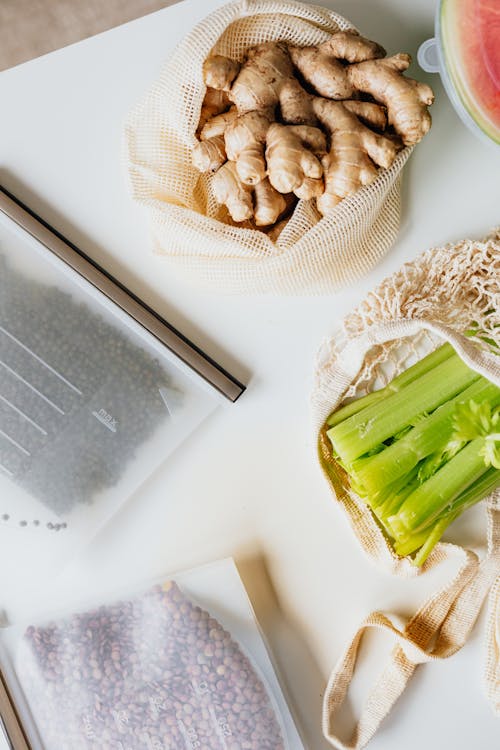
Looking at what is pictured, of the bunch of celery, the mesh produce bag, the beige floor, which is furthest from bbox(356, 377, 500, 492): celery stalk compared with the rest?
the beige floor

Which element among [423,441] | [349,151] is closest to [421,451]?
[423,441]

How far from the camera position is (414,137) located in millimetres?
762

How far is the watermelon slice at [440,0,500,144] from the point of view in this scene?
678mm

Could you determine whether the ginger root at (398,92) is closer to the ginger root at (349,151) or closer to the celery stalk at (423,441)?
the ginger root at (349,151)

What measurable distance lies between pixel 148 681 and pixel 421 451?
395 millimetres

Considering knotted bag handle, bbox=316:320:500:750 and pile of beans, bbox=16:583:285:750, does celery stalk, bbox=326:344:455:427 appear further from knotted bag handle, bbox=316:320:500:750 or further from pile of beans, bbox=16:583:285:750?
pile of beans, bbox=16:583:285:750

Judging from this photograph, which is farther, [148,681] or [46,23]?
[46,23]

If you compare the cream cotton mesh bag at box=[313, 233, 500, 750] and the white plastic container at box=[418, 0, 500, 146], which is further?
the cream cotton mesh bag at box=[313, 233, 500, 750]

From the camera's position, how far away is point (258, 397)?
86 cm

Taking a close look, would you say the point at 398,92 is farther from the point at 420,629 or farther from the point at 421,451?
the point at 420,629

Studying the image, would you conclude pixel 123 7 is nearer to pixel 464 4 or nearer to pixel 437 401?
pixel 464 4

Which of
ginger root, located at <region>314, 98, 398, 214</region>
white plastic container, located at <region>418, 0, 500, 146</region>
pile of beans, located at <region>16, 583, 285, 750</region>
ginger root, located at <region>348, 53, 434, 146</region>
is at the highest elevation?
white plastic container, located at <region>418, 0, 500, 146</region>

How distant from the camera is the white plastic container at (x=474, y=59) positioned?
679 mm

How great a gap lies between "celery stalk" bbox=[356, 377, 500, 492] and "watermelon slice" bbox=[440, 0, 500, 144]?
0.81ft
